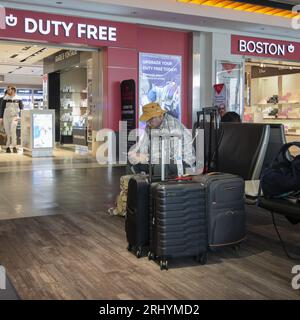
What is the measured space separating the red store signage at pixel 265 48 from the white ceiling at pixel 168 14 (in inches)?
13.4

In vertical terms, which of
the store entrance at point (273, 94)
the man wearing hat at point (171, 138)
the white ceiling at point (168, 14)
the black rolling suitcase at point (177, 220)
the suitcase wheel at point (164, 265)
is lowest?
the suitcase wheel at point (164, 265)

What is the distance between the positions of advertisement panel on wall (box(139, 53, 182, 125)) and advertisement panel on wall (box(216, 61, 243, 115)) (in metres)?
1.08

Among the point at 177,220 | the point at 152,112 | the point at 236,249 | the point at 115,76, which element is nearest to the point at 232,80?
the point at 115,76

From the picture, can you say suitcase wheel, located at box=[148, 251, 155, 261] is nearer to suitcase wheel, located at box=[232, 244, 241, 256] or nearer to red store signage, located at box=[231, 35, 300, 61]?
suitcase wheel, located at box=[232, 244, 241, 256]

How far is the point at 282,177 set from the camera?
315cm

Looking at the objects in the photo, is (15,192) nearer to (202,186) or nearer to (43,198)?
(43,198)

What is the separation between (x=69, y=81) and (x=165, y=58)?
5501 mm

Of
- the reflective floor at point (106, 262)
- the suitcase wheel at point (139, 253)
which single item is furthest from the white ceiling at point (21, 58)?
the suitcase wheel at point (139, 253)

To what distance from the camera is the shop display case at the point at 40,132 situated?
10859 millimetres

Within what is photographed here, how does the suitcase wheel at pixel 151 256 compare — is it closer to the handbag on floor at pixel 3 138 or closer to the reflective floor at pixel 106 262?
the reflective floor at pixel 106 262

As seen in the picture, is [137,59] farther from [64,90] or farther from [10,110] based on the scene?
[64,90]
